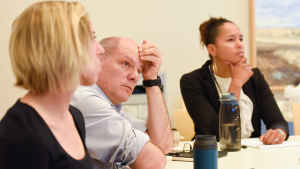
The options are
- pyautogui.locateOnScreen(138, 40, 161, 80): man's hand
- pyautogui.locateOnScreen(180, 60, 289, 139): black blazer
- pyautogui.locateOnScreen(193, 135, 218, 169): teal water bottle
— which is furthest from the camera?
pyautogui.locateOnScreen(180, 60, 289, 139): black blazer

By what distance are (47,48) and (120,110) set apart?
2.60 feet

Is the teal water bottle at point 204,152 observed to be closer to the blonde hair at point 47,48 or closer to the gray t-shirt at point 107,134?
the gray t-shirt at point 107,134

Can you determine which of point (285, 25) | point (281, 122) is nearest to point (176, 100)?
point (285, 25)

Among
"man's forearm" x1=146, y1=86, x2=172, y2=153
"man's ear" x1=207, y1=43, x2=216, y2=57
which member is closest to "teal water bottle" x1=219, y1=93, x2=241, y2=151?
"man's forearm" x1=146, y1=86, x2=172, y2=153

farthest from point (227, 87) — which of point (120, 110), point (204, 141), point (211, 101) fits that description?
point (204, 141)

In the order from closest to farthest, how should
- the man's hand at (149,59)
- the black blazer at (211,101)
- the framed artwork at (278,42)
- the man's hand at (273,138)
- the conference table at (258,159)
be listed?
1. the conference table at (258,159)
2. the man's hand at (149,59)
3. the man's hand at (273,138)
4. the black blazer at (211,101)
5. the framed artwork at (278,42)

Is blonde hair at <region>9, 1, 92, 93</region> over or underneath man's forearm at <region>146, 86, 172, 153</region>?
over

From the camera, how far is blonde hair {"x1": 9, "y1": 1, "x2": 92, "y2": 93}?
1.03m

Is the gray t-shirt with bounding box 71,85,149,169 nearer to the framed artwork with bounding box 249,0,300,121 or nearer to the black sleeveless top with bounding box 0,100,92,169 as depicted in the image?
the black sleeveless top with bounding box 0,100,92,169

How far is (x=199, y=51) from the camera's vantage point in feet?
Result: 14.5

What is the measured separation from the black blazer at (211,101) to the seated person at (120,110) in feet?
2.54

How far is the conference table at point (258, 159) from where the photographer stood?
1780 mm

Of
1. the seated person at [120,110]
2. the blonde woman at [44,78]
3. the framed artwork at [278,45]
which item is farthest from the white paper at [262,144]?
the framed artwork at [278,45]

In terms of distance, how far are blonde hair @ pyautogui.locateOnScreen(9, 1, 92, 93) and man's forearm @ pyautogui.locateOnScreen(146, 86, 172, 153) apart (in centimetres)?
87
